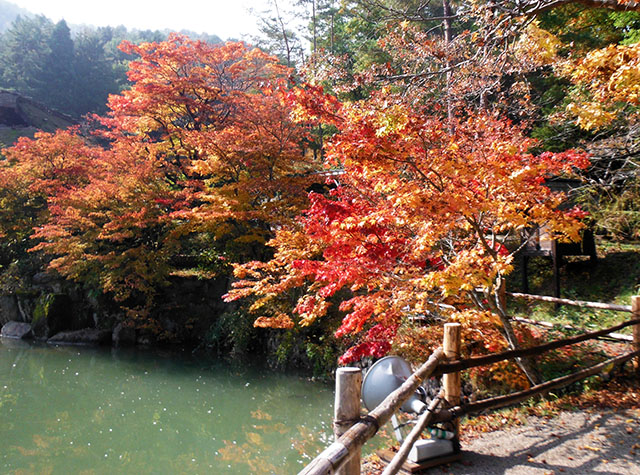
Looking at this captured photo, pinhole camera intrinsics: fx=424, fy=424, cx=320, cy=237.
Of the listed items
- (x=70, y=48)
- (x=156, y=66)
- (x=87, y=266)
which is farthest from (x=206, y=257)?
Result: (x=70, y=48)

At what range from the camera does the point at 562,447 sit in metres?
3.38

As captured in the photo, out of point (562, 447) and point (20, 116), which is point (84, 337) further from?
point (20, 116)

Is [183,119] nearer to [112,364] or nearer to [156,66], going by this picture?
[156,66]

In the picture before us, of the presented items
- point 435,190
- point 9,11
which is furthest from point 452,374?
point 9,11

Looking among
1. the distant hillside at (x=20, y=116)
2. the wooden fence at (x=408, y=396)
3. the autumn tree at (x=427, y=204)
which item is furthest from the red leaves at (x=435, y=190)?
the distant hillside at (x=20, y=116)

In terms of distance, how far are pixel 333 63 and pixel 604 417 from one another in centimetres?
531

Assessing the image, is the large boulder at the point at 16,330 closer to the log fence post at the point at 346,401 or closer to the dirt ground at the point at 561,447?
the dirt ground at the point at 561,447

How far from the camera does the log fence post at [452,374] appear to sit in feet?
11.1

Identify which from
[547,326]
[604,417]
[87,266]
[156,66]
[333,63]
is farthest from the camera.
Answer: [156,66]

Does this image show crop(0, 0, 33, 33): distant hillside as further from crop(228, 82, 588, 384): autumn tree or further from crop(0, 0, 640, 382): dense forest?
crop(228, 82, 588, 384): autumn tree

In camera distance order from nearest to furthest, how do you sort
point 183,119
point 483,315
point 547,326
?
point 483,315
point 547,326
point 183,119

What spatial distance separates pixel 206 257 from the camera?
11391 mm

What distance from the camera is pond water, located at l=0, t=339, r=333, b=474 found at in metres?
5.11

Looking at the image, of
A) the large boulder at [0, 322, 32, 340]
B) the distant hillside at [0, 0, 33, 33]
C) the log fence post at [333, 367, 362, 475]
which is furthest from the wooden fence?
the distant hillside at [0, 0, 33, 33]
